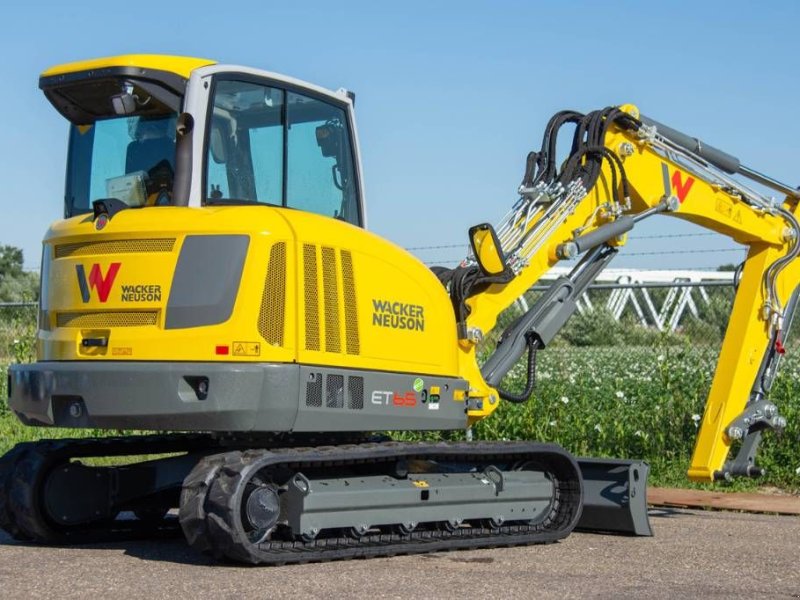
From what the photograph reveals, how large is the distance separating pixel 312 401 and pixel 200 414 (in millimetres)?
663

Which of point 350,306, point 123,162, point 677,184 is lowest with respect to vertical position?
point 350,306

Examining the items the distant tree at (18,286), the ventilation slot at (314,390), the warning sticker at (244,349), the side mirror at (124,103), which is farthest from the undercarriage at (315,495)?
the distant tree at (18,286)

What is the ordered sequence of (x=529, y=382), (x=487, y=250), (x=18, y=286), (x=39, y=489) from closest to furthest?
(x=39, y=489) → (x=487, y=250) → (x=529, y=382) → (x=18, y=286)

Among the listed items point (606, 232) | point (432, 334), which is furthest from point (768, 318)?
point (432, 334)

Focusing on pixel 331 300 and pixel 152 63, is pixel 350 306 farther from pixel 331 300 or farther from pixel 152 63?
pixel 152 63

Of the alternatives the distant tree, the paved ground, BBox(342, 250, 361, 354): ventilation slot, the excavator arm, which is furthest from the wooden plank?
the distant tree

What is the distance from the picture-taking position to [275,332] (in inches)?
309

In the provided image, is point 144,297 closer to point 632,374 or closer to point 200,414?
point 200,414

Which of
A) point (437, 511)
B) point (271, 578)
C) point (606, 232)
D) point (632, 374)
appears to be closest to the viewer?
point (271, 578)

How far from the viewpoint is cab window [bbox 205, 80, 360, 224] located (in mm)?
8289

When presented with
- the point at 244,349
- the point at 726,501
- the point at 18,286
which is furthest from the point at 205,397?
the point at 18,286

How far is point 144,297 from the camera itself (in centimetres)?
798

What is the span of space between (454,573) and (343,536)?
39.1 inches

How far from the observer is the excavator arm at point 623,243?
31.2 ft
